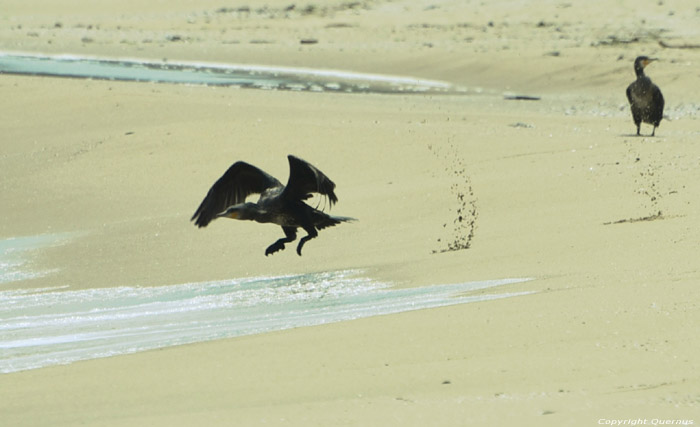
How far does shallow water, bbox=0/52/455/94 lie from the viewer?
2227 centimetres

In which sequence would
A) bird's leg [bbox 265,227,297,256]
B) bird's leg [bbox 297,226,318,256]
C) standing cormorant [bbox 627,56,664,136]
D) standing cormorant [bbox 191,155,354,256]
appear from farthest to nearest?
standing cormorant [bbox 627,56,664,136]
bird's leg [bbox 297,226,318,256]
bird's leg [bbox 265,227,297,256]
standing cormorant [bbox 191,155,354,256]

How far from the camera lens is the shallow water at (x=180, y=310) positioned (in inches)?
298

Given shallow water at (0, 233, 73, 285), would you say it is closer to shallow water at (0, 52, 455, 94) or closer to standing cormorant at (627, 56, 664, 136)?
standing cormorant at (627, 56, 664, 136)

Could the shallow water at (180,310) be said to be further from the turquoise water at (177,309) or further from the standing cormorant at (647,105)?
the standing cormorant at (647,105)

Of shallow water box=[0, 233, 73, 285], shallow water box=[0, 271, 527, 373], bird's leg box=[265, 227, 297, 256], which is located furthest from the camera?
shallow water box=[0, 233, 73, 285]

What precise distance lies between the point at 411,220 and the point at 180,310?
3300 millimetres

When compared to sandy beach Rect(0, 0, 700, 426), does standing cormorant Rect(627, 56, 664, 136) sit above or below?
above

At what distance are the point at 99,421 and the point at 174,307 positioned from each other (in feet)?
11.5

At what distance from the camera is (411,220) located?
11.6 meters

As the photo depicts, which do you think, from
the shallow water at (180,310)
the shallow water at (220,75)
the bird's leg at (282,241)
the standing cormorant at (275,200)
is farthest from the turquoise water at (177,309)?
the shallow water at (220,75)

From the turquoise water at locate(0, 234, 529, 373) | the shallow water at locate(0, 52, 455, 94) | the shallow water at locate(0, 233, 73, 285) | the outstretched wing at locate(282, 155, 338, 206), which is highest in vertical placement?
the outstretched wing at locate(282, 155, 338, 206)

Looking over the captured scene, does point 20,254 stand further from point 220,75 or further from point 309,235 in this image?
point 220,75

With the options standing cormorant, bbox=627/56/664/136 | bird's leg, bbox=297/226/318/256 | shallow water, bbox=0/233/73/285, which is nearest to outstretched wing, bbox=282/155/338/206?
bird's leg, bbox=297/226/318/256

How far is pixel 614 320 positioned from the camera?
6359 mm
